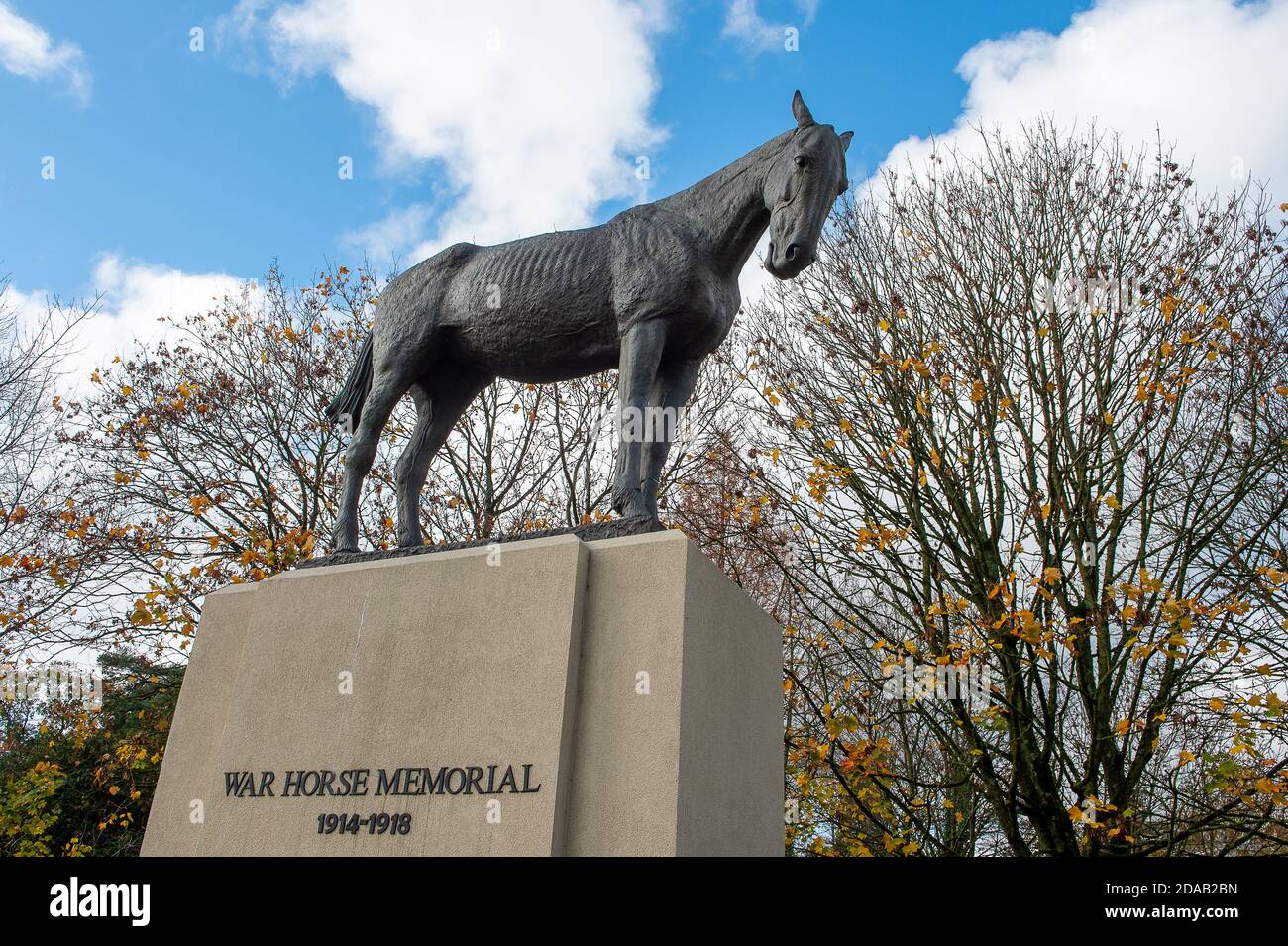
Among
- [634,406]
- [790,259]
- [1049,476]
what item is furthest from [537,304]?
[1049,476]

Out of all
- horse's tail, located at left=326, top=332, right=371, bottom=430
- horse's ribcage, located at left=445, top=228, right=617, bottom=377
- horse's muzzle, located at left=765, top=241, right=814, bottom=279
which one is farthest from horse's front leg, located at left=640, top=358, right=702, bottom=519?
horse's tail, located at left=326, top=332, right=371, bottom=430

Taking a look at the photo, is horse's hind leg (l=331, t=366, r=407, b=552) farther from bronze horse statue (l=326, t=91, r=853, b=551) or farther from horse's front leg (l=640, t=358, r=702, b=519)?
horse's front leg (l=640, t=358, r=702, b=519)

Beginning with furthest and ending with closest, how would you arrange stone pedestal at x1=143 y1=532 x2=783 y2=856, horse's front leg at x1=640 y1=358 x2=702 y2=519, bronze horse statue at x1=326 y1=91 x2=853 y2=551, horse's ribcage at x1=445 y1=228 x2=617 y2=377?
horse's ribcage at x1=445 y1=228 x2=617 y2=377 < horse's front leg at x1=640 y1=358 x2=702 y2=519 < bronze horse statue at x1=326 y1=91 x2=853 y2=551 < stone pedestal at x1=143 y1=532 x2=783 y2=856

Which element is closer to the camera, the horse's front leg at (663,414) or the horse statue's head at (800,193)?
the horse statue's head at (800,193)

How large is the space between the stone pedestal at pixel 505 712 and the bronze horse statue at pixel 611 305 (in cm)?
64

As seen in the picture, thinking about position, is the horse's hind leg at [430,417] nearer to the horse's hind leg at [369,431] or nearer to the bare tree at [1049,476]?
the horse's hind leg at [369,431]

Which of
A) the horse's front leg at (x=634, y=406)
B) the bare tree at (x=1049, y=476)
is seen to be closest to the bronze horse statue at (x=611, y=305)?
the horse's front leg at (x=634, y=406)

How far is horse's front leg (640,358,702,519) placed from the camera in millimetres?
5113

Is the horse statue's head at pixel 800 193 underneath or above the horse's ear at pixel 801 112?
underneath

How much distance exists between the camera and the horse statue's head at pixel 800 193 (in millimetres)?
4832

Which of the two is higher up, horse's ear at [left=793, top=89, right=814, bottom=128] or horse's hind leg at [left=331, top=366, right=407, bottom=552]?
horse's ear at [left=793, top=89, right=814, bottom=128]
